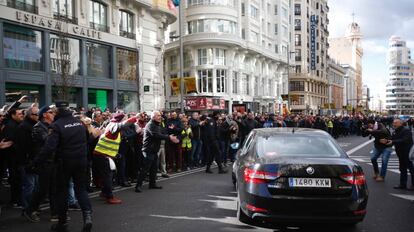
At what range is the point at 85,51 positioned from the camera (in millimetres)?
23891

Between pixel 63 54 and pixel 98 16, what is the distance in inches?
194

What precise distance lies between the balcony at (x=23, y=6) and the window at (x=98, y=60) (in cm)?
393

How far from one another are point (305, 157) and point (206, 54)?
4105 cm

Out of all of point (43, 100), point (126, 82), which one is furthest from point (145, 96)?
point (43, 100)

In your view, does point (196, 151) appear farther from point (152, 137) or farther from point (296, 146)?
point (296, 146)

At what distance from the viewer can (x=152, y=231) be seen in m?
5.96

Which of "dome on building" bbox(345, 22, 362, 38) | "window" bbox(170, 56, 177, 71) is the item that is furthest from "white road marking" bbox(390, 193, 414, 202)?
"dome on building" bbox(345, 22, 362, 38)

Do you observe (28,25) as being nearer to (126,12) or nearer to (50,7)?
(50,7)

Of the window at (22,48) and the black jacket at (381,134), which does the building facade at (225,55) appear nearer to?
the window at (22,48)

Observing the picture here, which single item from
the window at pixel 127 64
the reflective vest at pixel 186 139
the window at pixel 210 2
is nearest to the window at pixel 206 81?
the window at pixel 210 2

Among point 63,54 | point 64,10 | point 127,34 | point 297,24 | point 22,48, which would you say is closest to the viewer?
point 22,48

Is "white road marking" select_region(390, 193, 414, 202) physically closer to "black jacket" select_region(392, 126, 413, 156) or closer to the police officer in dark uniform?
"black jacket" select_region(392, 126, 413, 156)

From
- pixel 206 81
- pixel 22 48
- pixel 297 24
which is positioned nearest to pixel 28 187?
pixel 22 48

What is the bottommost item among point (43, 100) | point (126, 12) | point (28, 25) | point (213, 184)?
point (213, 184)
